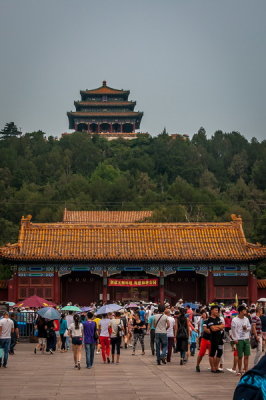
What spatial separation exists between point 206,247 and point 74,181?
47.1 metres

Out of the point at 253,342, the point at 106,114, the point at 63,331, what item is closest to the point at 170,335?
the point at 253,342

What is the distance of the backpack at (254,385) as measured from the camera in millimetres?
4867

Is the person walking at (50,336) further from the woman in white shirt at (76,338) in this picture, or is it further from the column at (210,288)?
the column at (210,288)

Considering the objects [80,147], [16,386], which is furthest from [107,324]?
[80,147]

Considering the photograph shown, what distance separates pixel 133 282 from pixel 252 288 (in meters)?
6.68

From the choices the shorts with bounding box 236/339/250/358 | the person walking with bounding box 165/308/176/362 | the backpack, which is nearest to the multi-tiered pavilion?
the person walking with bounding box 165/308/176/362

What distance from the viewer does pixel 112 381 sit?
15719 mm

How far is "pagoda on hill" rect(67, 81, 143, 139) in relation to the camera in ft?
367

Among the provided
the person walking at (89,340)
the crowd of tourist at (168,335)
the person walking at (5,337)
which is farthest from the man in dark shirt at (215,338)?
the person walking at (5,337)

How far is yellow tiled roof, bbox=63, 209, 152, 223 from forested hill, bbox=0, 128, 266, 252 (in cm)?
202

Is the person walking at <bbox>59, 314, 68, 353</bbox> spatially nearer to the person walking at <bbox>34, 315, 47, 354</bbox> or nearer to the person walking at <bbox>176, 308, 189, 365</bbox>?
the person walking at <bbox>34, 315, 47, 354</bbox>

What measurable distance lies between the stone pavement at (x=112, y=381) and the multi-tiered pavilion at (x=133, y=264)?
23.8 meters

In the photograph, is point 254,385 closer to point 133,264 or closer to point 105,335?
point 105,335

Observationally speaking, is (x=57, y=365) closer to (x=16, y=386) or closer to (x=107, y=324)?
(x=107, y=324)
